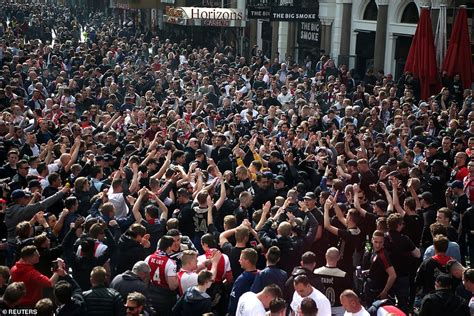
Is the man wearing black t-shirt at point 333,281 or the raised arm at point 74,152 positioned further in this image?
the raised arm at point 74,152

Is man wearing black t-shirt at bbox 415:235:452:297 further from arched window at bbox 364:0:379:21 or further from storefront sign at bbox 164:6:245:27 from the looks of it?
→ storefront sign at bbox 164:6:245:27

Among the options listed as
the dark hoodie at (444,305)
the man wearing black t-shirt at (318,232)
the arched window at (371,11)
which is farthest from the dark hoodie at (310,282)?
the arched window at (371,11)

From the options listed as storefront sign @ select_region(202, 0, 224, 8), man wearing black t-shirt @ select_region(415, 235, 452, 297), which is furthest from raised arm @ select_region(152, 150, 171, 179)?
storefront sign @ select_region(202, 0, 224, 8)

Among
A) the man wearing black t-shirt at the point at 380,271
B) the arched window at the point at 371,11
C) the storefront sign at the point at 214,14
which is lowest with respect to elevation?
the man wearing black t-shirt at the point at 380,271

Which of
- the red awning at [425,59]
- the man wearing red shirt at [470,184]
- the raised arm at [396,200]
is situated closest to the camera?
the raised arm at [396,200]

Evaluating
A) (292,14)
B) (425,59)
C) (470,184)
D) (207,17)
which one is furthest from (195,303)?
(207,17)

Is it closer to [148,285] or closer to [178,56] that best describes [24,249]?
[148,285]

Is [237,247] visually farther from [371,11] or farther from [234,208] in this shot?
[371,11]

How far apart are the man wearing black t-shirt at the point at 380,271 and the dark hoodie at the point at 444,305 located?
1098 mm

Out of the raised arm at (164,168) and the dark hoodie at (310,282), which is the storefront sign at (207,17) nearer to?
the raised arm at (164,168)

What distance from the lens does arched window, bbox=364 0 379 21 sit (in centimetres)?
2762

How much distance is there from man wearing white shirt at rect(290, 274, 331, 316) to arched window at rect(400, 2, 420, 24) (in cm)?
1952

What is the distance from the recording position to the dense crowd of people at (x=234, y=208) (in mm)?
7496

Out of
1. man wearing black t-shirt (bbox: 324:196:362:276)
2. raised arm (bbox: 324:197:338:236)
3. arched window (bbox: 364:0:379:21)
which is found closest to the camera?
man wearing black t-shirt (bbox: 324:196:362:276)
